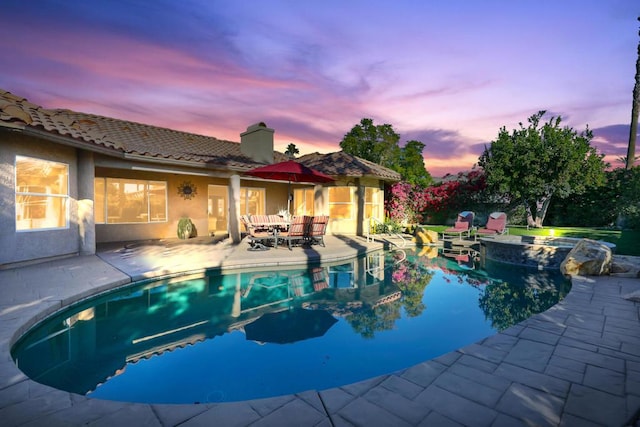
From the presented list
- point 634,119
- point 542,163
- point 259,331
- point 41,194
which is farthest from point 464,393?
point 634,119

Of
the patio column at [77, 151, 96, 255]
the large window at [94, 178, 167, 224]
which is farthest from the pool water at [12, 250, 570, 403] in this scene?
the large window at [94, 178, 167, 224]

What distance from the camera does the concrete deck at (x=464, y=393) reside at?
2.23 meters

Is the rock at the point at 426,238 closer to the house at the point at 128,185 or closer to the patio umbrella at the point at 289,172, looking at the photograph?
the house at the point at 128,185

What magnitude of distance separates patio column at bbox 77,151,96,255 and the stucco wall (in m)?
0.16

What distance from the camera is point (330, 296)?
6.20 meters

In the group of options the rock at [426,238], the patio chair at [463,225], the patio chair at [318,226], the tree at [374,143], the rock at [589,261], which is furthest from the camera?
the tree at [374,143]

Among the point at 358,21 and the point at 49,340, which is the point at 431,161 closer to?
the point at 358,21

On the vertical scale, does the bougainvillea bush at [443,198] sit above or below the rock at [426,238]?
above

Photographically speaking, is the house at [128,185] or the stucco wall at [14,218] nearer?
the stucco wall at [14,218]

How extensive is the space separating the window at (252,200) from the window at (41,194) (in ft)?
25.1

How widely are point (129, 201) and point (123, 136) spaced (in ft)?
9.92

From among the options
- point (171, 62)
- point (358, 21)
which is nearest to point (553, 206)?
point (358, 21)

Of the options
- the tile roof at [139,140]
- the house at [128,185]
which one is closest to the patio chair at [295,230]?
the house at [128,185]

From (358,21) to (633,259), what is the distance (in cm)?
1004
